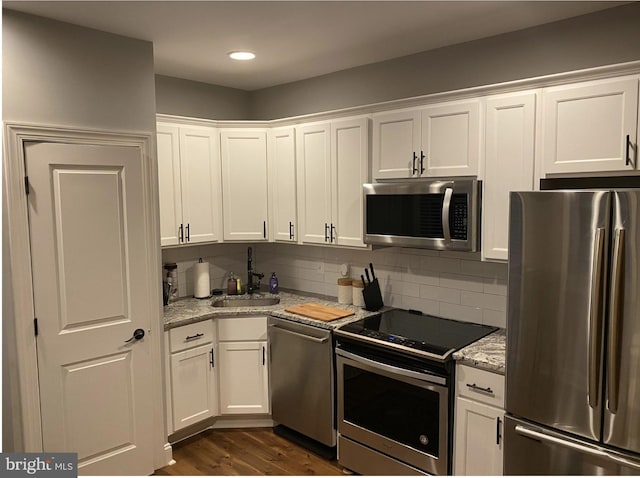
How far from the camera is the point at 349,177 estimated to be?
338 centimetres

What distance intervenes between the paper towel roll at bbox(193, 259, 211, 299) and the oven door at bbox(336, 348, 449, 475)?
4.56ft

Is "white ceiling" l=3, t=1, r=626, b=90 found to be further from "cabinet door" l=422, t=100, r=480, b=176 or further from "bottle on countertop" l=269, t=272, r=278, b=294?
"bottle on countertop" l=269, t=272, r=278, b=294

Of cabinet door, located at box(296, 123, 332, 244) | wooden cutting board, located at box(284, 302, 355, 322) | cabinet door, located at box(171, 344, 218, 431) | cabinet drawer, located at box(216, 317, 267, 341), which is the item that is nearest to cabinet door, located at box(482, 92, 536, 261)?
wooden cutting board, located at box(284, 302, 355, 322)

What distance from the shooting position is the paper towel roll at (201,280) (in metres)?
3.90

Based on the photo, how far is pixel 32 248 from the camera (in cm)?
254

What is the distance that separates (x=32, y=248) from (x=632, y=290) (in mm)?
2807

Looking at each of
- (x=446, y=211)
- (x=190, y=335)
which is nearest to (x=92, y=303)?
(x=190, y=335)

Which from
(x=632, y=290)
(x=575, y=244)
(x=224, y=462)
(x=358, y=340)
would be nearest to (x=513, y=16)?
(x=575, y=244)

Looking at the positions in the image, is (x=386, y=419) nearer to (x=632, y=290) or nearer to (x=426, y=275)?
(x=426, y=275)

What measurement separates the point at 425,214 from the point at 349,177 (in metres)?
0.70

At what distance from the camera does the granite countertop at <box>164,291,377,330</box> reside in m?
3.29

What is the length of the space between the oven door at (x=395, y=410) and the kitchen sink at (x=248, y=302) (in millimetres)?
1076

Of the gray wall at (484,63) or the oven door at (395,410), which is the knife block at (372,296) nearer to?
the oven door at (395,410)

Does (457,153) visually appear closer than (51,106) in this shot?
No
